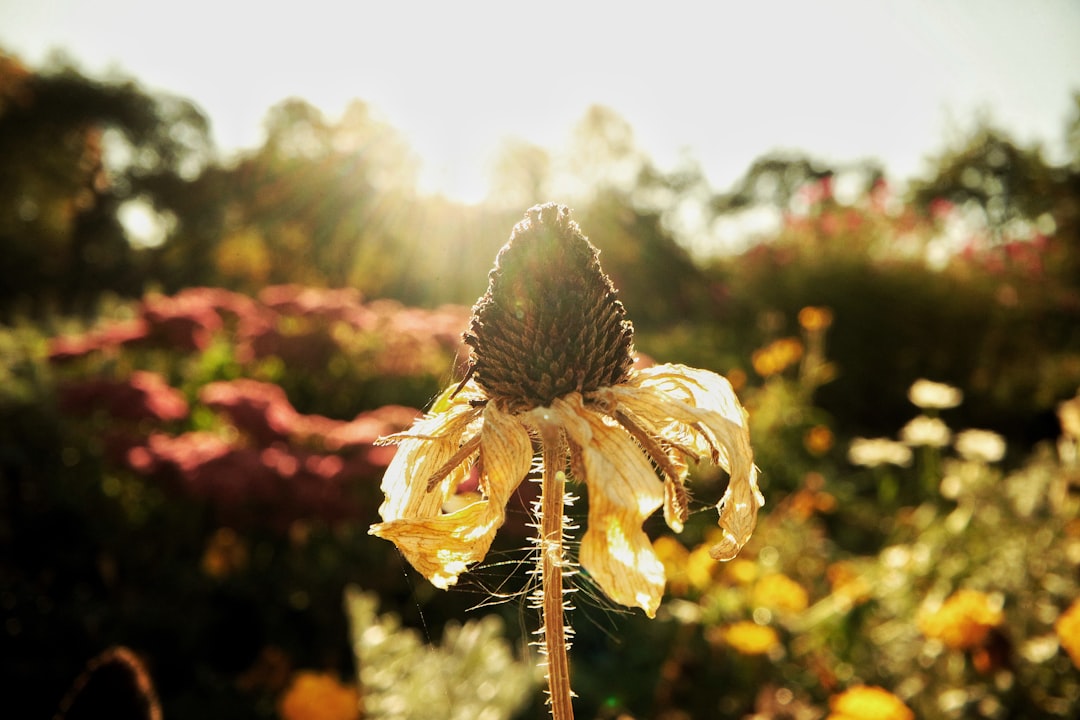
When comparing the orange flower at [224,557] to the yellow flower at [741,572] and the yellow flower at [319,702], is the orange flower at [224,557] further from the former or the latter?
the yellow flower at [741,572]

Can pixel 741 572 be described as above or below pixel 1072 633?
below

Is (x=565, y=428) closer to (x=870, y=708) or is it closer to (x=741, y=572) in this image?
(x=870, y=708)

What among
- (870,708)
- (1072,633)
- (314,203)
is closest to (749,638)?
(870,708)

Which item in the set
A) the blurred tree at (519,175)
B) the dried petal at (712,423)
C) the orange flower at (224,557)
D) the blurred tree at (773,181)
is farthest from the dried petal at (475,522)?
the blurred tree at (773,181)

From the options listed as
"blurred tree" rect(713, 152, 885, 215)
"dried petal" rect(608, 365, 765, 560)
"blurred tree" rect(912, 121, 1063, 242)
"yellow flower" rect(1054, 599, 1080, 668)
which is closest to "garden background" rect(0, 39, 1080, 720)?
"yellow flower" rect(1054, 599, 1080, 668)

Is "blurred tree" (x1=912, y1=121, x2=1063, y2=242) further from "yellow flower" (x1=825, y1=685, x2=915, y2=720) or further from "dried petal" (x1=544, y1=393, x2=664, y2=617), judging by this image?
"dried petal" (x1=544, y1=393, x2=664, y2=617)

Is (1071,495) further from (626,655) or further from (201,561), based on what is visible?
(201,561)
